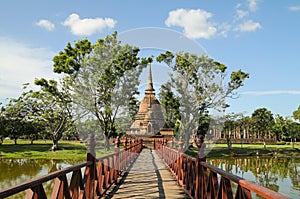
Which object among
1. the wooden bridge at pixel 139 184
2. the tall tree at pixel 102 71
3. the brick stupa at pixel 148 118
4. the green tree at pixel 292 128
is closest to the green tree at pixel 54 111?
the tall tree at pixel 102 71

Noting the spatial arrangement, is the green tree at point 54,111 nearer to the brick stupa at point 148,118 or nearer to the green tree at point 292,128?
the brick stupa at point 148,118

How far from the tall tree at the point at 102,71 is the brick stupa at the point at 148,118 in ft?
31.6

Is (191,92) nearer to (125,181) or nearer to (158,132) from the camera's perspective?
(158,132)

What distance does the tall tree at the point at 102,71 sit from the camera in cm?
2208

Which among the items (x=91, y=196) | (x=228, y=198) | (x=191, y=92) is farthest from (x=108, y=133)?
(x=228, y=198)

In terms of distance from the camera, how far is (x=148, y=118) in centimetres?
3453

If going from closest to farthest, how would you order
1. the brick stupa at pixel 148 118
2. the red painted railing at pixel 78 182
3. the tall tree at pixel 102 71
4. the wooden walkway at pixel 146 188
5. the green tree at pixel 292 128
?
the red painted railing at pixel 78 182 < the wooden walkway at pixel 146 188 < the tall tree at pixel 102 71 < the brick stupa at pixel 148 118 < the green tree at pixel 292 128

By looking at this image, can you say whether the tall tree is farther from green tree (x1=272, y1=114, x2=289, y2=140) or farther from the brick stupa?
green tree (x1=272, y1=114, x2=289, y2=140)

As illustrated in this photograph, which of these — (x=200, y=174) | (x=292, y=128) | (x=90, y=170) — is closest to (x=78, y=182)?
(x=90, y=170)

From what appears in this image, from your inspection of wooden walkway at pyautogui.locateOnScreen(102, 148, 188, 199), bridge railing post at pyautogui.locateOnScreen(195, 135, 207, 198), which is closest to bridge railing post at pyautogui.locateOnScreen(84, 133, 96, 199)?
wooden walkway at pyautogui.locateOnScreen(102, 148, 188, 199)

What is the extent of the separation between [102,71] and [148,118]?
43.7 feet

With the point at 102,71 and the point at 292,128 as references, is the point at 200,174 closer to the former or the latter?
the point at 102,71

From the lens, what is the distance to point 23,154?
25.2 meters

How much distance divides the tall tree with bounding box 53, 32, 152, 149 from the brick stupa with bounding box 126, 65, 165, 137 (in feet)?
31.6
